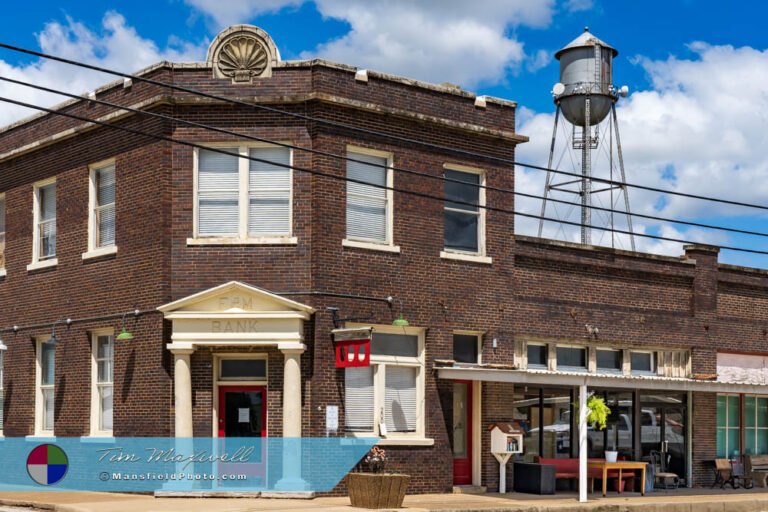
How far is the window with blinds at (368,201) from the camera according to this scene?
24.9 m

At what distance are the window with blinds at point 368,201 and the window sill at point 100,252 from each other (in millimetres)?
5031

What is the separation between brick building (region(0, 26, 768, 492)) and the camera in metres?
24.0

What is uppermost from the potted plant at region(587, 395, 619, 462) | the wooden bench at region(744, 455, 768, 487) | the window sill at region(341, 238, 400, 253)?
the window sill at region(341, 238, 400, 253)

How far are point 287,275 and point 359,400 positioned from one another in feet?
9.56

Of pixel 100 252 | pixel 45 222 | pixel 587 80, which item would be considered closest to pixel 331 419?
pixel 100 252

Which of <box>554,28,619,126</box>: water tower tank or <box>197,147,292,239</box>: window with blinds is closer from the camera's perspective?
<box>197,147,292,239</box>: window with blinds

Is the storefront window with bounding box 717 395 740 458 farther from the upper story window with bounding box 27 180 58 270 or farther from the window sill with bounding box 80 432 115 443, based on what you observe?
the upper story window with bounding box 27 180 58 270

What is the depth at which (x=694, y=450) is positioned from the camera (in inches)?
1224

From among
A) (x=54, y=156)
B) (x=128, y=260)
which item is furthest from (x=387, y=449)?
(x=54, y=156)

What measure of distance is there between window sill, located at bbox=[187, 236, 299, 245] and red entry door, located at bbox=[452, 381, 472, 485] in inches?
198

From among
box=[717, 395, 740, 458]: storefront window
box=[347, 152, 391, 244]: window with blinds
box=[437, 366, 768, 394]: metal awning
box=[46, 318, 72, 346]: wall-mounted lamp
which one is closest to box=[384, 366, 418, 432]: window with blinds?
box=[437, 366, 768, 394]: metal awning

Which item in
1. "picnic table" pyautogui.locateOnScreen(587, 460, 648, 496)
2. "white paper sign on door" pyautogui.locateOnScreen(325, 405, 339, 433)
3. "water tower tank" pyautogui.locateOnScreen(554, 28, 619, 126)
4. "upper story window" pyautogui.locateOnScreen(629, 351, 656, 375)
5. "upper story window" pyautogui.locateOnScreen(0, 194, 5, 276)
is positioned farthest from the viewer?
"water tower tank" pyautogui.locateOnScreen(554, 28, 619, 126)

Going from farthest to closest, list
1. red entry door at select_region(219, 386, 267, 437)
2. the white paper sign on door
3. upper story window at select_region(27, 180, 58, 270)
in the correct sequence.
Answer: upper story window at select_region(27, 180, 58, 270) → red entry door at select_region(219, 386, 267, 437) → the white paper sign on door

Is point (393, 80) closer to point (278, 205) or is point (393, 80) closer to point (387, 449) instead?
point (278, 205)
